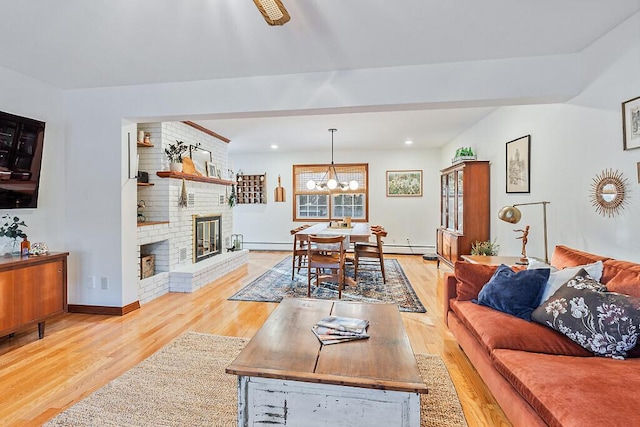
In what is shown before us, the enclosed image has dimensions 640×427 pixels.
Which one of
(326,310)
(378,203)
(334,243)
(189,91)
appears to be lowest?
(326,310)

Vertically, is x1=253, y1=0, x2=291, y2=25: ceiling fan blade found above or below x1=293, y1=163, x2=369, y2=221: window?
above

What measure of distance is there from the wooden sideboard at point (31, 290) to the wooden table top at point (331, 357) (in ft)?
7.57

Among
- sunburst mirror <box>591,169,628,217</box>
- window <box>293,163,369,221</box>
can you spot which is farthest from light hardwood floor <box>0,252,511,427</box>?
window <box>293,163,369,221</box>

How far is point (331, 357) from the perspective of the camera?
155cm

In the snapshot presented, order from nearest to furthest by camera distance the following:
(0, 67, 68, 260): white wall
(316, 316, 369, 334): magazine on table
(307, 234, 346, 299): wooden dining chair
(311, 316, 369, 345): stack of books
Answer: (311, 316, 369, 345): stack of books
(316, 316, 369, 334): magazine on table
(0, 67, 68, 260): white wall
(307, 234, 346, 299): wooden dining chair

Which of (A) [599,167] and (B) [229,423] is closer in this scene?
(B) [229,423]

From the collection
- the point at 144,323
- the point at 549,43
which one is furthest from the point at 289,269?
the point at 549,43

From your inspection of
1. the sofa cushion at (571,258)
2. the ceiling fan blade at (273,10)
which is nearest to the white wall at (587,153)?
the sofa cushion at (571,258)

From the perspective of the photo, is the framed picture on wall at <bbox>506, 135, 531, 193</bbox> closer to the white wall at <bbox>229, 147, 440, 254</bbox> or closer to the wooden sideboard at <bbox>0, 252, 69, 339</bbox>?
the white wall at <bbox>229, 147, 440, 254</bbox>

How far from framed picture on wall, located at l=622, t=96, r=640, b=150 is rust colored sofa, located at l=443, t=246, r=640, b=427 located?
2.69 feet

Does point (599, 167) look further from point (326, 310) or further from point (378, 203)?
point (378, 203)

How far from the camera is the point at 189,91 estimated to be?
3.33m

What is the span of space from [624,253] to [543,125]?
1.59 m

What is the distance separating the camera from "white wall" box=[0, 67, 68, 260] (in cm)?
313
